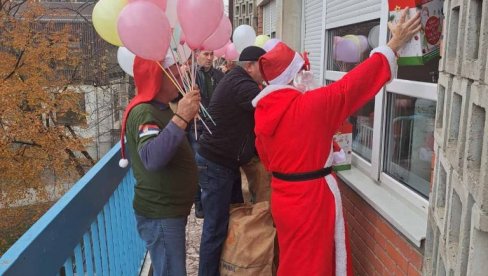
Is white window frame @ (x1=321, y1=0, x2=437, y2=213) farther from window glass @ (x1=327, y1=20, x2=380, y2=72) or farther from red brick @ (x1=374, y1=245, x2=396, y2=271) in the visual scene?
red brick @ (x1=374, y1=245, x2=396, y2=271)

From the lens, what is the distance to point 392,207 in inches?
91.8

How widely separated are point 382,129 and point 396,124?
0.12 meters

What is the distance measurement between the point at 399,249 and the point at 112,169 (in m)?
1.79

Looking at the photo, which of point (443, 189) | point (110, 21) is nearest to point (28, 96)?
point (110, 21)

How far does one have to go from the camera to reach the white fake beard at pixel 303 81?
2.33 metres

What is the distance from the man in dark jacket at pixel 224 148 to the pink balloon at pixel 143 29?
2.85 feet

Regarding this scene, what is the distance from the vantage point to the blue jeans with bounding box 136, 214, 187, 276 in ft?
7.73

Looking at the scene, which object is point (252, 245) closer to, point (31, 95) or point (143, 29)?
point (143, 29)

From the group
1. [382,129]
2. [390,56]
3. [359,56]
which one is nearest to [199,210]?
[359,56]

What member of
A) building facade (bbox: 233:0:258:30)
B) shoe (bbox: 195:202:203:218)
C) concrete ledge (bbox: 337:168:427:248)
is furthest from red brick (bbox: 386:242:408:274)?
building facade (bbox: 233:0:258:30)

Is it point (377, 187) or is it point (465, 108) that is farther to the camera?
point (377, 187)

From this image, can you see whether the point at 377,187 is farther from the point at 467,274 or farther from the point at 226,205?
the point at 467,274

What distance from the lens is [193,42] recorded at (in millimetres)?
2600

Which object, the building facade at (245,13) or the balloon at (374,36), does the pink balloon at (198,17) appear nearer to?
the balloon at (374,36)
